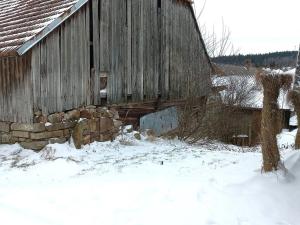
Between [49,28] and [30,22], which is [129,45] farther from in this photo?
[49,28]

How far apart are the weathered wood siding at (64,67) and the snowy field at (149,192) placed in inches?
59.4

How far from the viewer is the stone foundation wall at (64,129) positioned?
26.3 feet

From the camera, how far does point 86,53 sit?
29.1 ft

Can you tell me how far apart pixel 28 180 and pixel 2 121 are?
2.99 m

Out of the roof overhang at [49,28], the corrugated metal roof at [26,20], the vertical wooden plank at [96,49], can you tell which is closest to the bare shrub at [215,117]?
the vertical wooden plank at [96,49]

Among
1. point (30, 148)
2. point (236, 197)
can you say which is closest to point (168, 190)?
point (236, 197)

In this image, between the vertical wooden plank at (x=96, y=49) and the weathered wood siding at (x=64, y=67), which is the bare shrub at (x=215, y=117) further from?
the weathered wood siding at (x=64, y=67)

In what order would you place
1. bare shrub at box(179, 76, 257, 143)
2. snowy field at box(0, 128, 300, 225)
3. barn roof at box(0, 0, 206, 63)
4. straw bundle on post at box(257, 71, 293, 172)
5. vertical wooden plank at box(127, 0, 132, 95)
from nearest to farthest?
snowy field at box(0, 128, 300, 225)
straw bundle on post at box(257, 71, 293, 172)
barn roof at box(0, 0, 206, 63)
vertical wooden plank at box(127, 0, 132, 95)
bare shrub at box(179, 76, 257, 143)

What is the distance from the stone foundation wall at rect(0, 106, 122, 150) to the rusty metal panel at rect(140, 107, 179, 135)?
7.53 ft

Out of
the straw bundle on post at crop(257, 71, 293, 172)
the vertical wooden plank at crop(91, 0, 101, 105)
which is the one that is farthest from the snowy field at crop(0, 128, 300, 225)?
the vertical wooden plank at crop(91, 0, 101, 105)

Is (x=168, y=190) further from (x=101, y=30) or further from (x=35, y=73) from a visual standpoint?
(x=101, y=30)

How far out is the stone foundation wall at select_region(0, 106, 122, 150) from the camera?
801cm

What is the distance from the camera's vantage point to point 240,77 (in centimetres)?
2320

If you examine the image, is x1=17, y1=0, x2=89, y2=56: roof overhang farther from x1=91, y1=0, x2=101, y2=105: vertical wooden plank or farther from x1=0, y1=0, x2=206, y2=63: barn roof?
x1=91, y1=0, x2=101, y2=105: vertical wooden plank
